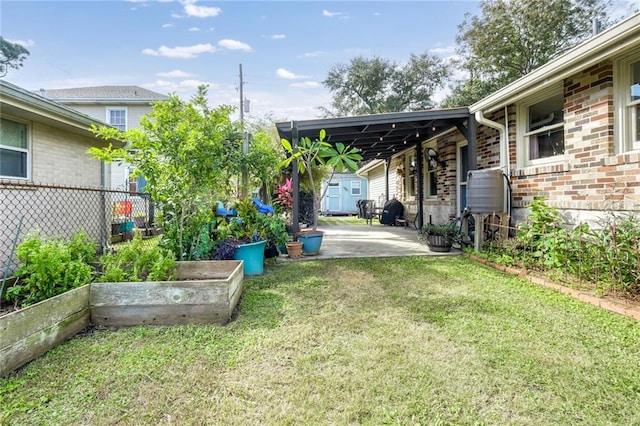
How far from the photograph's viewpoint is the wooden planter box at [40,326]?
184 cm

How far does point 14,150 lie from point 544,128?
8.29 metres

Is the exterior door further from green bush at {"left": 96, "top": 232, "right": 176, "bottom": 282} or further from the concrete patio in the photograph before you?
green bush at {"left": 96, "top": 232, "right": 176, "bottom": 282}

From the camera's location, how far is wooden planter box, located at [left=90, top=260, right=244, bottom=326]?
255cm

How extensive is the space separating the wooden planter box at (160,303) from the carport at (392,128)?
127 inches

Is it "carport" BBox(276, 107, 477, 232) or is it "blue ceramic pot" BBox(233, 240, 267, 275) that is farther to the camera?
"carport" BBox(276, 107, 477, 232)

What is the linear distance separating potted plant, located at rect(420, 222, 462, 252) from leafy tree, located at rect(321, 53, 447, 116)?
1818 centimetres

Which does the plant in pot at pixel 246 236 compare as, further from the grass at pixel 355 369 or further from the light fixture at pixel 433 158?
the light fixture at pixel 433 158

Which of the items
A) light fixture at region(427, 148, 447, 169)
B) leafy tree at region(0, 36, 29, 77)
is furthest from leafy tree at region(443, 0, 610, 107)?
leafy tree at region(0, 36, 29, 77)

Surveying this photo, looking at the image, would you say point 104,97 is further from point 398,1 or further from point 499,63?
point 499,63

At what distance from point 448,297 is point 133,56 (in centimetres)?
1287

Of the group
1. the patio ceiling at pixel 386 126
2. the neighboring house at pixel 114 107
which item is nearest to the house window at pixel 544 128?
the patio ceiling at pixel 386 126

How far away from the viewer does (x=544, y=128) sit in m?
4.74

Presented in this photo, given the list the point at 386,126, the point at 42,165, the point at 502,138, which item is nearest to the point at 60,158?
the point at 42,165

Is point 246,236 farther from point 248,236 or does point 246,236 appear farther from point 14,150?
point 14,150
